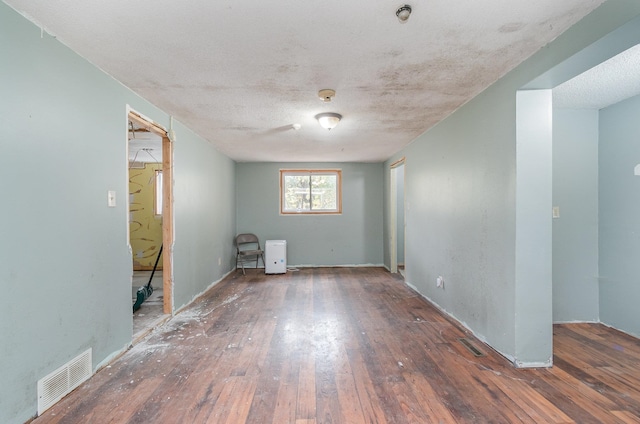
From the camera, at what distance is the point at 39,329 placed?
5.49 feet

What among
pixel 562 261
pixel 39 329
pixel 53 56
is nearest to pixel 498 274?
pixel 562 261

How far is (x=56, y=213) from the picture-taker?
5.90 ft

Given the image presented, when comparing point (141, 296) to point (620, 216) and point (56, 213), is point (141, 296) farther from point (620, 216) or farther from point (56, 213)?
point (620, 216)

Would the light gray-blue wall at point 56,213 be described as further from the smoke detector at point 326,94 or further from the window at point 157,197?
the window at point 157,197

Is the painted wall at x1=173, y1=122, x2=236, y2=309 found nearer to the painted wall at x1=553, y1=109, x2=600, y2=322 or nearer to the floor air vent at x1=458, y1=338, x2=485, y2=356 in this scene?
the floor air vent at x1=458, y1=338, x2=485, y2=356

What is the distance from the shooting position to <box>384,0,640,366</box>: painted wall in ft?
5.58

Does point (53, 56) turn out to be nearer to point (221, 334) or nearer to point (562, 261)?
point (221, 334)

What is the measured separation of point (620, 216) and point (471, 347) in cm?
193

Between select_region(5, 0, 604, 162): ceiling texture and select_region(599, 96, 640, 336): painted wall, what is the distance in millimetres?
1464

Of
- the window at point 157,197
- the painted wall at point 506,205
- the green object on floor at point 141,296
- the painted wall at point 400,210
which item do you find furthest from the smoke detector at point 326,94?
the window at point 157,197

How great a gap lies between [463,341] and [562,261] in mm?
1374

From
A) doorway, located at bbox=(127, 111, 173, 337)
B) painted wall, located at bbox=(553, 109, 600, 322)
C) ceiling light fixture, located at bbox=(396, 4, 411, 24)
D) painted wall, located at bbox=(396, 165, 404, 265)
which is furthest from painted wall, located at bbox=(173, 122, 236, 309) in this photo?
painted wall, located at bbox=(553, 109, 600, 322)

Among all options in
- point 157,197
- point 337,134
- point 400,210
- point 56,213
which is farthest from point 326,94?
point 157,197

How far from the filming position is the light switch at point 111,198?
7.41ft
